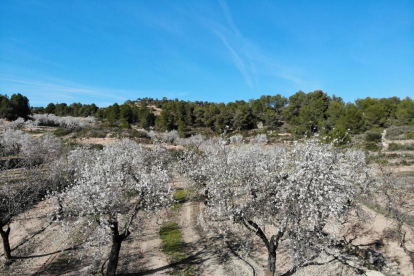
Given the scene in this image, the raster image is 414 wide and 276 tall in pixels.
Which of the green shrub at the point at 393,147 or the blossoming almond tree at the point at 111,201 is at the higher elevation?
the green shrub at the point at 393,147

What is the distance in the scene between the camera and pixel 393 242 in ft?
65.4

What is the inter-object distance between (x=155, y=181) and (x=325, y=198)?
30.5ft

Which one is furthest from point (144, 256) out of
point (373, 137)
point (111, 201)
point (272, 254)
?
point (373, 137)

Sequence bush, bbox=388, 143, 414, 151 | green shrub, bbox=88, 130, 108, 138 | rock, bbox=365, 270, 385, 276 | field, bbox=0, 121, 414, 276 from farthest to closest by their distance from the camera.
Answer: green shrub, bbox=88, 130, 108, 138 → bush, bbox=388, 143, 414, 151 → field, bbox=0, 121, 414, 276 → rock, bbox=365, 270, 385, 276

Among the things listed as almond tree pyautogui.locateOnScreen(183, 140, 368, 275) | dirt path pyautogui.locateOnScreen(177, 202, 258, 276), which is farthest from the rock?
dirt path pyautogui.locateOnScreen(177, 202, 258, 276)

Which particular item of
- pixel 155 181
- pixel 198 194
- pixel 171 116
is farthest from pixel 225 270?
pixel 171 116

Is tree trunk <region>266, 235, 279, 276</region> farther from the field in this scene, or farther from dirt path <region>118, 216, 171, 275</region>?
dirt path <region>118, 216, 171, 275</region>

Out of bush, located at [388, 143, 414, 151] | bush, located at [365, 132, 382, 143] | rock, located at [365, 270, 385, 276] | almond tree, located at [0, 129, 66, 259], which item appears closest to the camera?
rock, located at [365, 270, 385, 276]

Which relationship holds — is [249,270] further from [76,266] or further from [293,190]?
[76,266]

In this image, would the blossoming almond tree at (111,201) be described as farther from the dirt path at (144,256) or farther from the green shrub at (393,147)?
the green shrub at (393,147)

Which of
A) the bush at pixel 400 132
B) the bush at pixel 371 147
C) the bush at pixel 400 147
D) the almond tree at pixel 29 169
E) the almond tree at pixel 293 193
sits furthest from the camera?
the bush at pixel 400 132

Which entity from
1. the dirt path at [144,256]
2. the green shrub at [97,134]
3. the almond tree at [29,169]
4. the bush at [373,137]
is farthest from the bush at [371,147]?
the green shrub at [97,134]

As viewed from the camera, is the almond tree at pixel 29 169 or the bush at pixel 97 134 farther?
the bush at pixel 97 134

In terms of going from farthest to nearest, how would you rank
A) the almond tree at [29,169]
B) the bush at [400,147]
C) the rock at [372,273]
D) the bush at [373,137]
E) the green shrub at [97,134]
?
the green shrub at [97,134] → the bush at [373,137] → the bush at [400,147] → the almond tree at [29,169] → the rock at [372,273]
